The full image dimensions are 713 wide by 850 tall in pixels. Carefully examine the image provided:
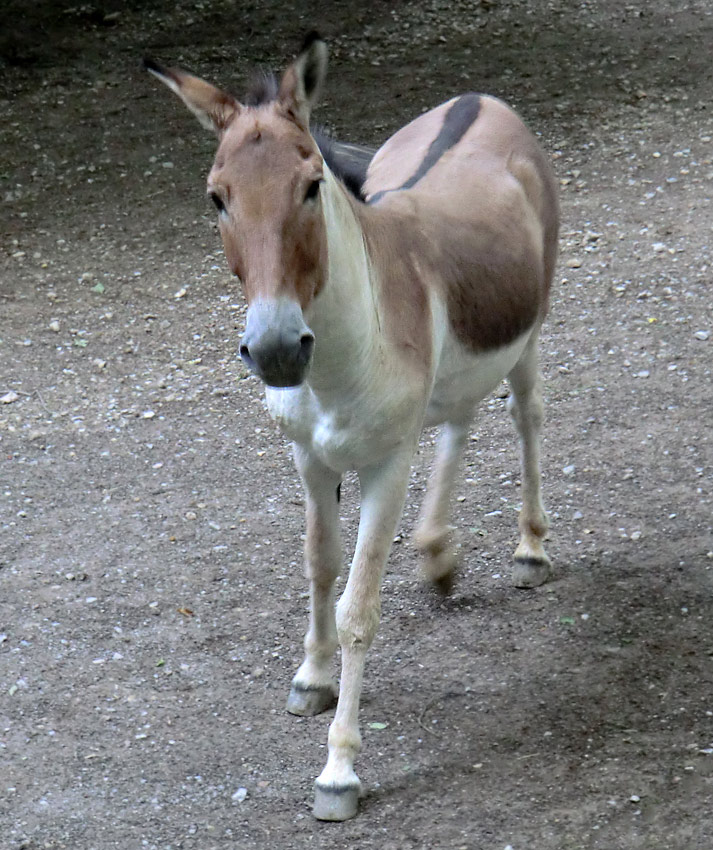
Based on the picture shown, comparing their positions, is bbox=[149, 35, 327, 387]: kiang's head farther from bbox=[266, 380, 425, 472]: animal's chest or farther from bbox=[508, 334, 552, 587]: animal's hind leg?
bbox=[508, 334, 552, 587]: animal's hind leg

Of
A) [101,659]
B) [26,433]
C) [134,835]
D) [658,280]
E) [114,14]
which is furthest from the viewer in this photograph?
[114,14]

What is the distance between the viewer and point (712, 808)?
315 centimetres

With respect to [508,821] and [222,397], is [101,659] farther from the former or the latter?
[222,397]

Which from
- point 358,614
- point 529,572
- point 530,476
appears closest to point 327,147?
point 358,614

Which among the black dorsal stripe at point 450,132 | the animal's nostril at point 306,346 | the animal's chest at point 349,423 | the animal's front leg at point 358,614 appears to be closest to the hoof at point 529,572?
the animal's front leg at point 358,614

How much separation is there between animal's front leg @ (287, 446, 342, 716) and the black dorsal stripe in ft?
3.20

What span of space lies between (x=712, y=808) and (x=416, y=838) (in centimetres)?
83

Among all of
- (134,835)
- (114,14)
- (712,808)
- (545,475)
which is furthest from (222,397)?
(114,14)

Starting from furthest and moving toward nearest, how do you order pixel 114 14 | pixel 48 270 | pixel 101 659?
pixel 114 14 → pixel 48 270 → pixel 101 659

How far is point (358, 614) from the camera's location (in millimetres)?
3277

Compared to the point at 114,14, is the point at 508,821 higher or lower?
higher

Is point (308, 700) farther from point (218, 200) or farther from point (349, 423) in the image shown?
point (218, 200)

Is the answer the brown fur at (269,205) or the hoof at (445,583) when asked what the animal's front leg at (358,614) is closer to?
the brown fur at (269,205)

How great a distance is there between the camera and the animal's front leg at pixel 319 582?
3.47 m
